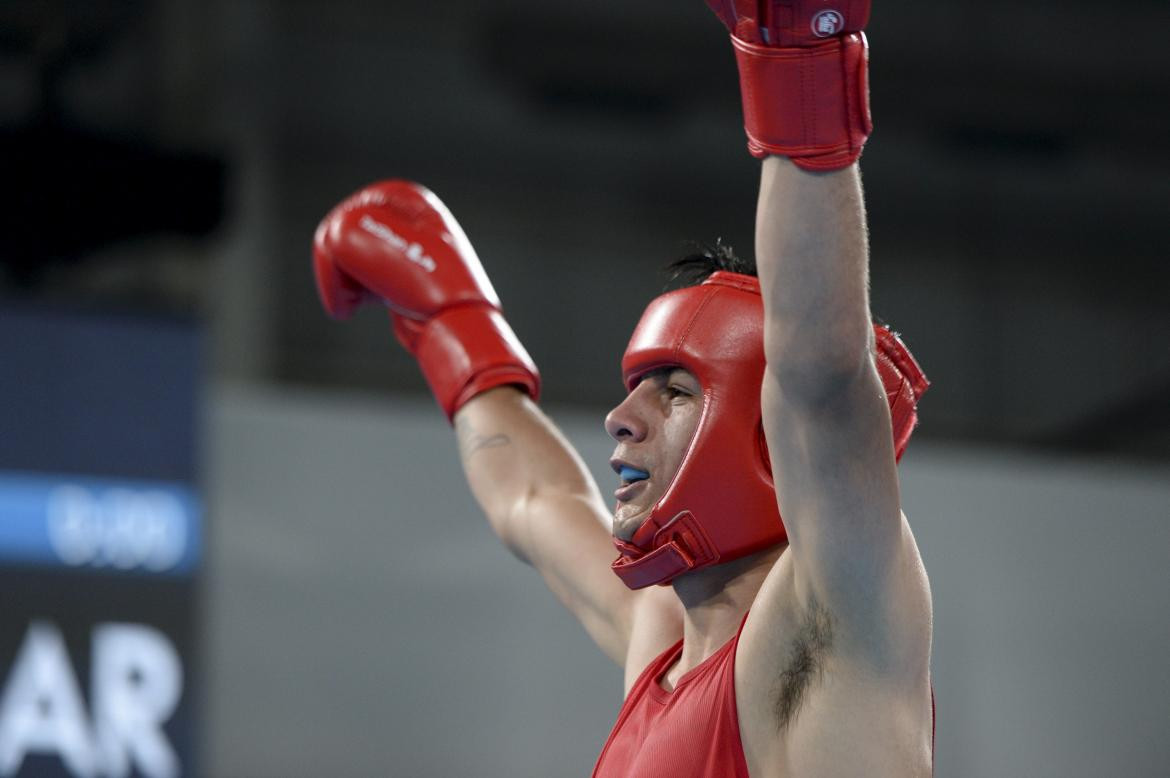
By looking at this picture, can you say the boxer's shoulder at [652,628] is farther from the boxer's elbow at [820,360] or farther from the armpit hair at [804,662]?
the boxer's elbow at [820,360]

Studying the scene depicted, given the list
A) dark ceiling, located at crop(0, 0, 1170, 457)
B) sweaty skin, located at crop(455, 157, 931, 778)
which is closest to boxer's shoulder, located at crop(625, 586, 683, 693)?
sweaty skin, located at crop(455, 157, 931, 778)

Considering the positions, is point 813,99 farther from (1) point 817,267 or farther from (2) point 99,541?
(2) point 99,541

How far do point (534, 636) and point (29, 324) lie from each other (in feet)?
6.04

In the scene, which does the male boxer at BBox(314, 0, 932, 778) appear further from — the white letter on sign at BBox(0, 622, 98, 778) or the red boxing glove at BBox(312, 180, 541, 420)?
the white letter on sign at BBox(0, 622, 98, 778)

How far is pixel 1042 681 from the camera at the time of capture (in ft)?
18.3

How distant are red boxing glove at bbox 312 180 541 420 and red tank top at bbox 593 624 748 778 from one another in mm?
727

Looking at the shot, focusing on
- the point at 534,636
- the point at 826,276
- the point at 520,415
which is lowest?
the point at 534,636

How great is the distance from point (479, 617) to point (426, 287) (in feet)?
8.62

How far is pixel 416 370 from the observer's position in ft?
22.2

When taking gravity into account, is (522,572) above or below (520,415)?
below

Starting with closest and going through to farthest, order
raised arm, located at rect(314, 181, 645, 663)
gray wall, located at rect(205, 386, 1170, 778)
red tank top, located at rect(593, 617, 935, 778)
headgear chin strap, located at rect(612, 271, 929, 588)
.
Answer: red tank top, located at rect(593, 617, 935, 778)
headgear chin strap, located at rect(612, 271, 929, 588)
raised arm, located at rect(314, 181, 645, 663)
gray wall, located at rect(205, 386, 1170, 778)

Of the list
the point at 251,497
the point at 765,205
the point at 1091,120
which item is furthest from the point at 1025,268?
the point at 765,205

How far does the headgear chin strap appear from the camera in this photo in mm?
1841

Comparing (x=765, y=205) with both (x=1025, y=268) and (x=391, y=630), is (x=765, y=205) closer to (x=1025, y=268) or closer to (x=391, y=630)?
(x=391, y=630)
